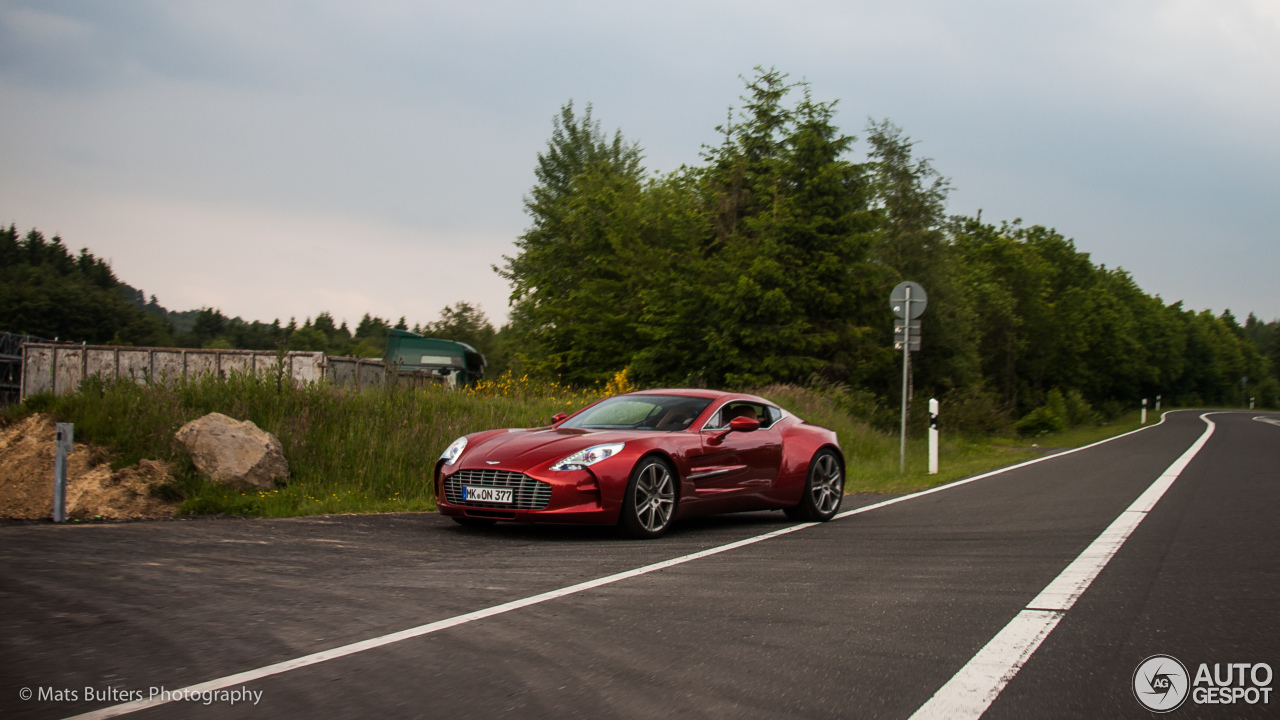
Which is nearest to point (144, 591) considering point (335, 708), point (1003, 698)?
point (335, 708)

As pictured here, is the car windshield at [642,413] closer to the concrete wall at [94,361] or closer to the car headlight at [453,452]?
the car headlight at [453,452]

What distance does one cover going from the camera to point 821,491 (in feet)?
32.9

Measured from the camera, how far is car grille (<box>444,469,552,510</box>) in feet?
25.8

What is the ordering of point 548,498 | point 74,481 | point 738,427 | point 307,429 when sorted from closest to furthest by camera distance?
1. point 548,498
2. point 738,427
3. point 74,481
4. point 307,429

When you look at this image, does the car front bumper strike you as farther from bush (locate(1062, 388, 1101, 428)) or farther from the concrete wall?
bush (locate(1062, 388, 1101, 428))

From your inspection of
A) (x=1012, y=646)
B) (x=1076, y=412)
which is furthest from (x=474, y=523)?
(x=1076, y=412)

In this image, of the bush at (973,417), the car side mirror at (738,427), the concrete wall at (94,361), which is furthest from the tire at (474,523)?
the bush at (973,417)

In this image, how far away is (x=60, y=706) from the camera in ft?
10.5

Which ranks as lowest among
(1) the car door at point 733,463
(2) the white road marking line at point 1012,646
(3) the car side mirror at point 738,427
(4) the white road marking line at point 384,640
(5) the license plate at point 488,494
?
(4) the white road marking line at point 384,640

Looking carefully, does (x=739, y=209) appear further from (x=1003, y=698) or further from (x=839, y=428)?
(x=1003, y=698)

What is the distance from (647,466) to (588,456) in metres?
0.54

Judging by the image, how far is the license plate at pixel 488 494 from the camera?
7953 mm

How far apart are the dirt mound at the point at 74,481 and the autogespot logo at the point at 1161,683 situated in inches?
338

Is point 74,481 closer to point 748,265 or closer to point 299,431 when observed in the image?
point 299,431
